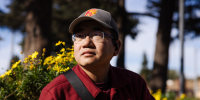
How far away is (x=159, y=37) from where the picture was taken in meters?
9.47

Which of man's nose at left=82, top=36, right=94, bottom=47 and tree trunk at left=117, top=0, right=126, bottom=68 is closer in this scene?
man's nose at left=82, top=36, right=94, bottom=47

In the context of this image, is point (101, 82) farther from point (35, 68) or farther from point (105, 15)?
point (35, 68)

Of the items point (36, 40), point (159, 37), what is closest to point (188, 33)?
point (159, 37)

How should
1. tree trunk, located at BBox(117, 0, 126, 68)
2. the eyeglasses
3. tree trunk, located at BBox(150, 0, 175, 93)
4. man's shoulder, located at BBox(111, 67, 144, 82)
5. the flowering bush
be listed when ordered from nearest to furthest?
the eyeglasses, man's shoulder, located at BBox(111, 67, 144, 82), the flowering bush, tree trunk, located at BBox(117, 0, 126, 68), tree trunk, located at BBox(150, 0, 175, 93)

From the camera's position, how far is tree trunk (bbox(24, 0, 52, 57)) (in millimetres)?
7118

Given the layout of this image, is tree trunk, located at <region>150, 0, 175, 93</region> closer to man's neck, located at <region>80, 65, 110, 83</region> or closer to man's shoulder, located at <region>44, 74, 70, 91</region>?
man's neck, located at <region>80, 65, 110, 83</region>

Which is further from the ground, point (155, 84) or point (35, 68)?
point (35, 68)

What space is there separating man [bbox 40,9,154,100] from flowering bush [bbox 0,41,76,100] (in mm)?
672

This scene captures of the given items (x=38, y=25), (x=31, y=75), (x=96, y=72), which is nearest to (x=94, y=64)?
(x=96, y=72)

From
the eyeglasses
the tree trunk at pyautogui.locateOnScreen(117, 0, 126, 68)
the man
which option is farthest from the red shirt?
the tree trunk at pyautogui.locateOnScreen(117, 0, 126, 68)

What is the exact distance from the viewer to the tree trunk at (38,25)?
23.4ft

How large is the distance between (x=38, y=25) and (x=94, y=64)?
18.2 feet

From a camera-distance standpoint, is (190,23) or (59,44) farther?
(190,23)

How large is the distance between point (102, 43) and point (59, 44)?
1128mm
